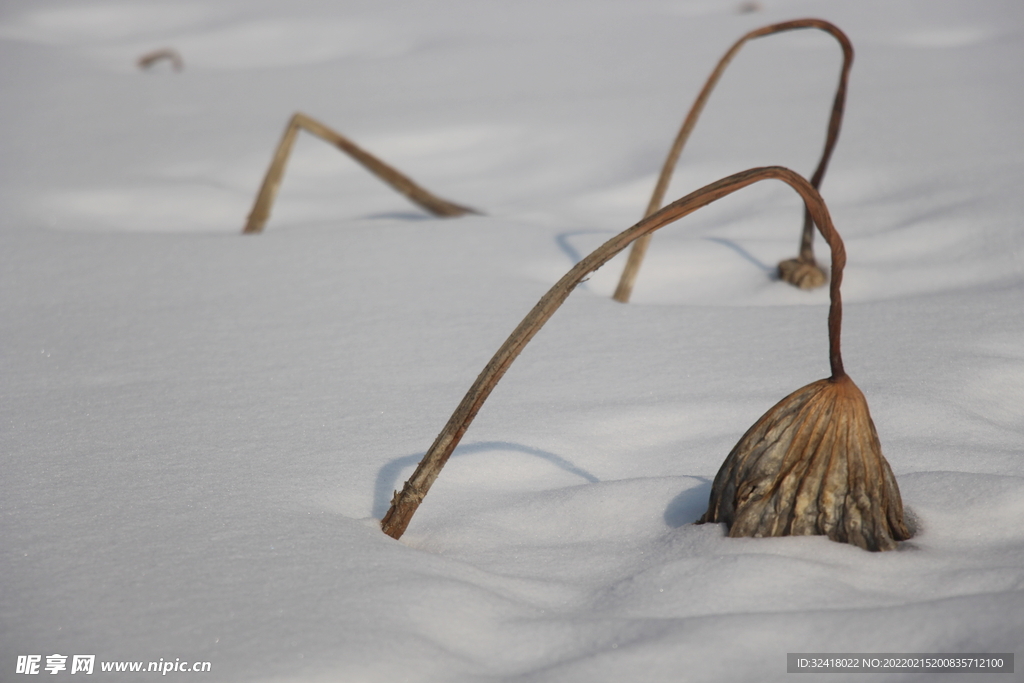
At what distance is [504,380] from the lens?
136cm

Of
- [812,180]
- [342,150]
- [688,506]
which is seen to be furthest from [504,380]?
[342,150]

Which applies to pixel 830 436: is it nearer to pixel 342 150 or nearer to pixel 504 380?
pixel 504 380

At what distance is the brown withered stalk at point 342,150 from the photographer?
2141 millimetres

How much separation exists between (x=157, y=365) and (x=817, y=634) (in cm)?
111

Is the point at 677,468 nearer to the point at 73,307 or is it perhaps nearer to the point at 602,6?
the point at 73,307

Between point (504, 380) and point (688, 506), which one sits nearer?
point (688, 506)

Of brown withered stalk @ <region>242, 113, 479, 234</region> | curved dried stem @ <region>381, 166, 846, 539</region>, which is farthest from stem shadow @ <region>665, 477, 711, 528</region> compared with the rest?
brown withered stalk @ <region>242, 113, 479, 234</region>

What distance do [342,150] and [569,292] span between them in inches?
63.0

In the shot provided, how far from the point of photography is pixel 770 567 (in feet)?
2.56

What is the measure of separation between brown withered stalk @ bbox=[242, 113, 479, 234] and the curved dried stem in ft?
4.66

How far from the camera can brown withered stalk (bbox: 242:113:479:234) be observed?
2.14m

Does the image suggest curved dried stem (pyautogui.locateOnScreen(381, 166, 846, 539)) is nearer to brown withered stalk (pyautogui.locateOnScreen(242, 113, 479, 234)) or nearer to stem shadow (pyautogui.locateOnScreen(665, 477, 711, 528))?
stem shadow (pyautogui.locateOnScreen(665, 477, 711, 528))

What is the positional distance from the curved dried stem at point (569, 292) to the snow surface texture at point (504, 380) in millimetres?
69

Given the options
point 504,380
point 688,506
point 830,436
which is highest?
point 830,436
